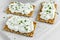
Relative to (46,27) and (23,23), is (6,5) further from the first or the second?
(46,27)

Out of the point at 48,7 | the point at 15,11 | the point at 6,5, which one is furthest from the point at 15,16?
the point at 48,7

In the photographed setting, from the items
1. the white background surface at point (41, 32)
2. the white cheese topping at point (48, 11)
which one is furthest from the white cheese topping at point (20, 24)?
the white cheese topping at point (48, 11)

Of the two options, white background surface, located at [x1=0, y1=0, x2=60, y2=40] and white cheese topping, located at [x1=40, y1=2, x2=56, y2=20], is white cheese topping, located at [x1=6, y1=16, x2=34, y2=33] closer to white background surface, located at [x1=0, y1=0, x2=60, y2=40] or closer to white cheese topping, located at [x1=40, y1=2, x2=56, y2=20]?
white background surface, located at [x1=0, y1=0, x2=60, y2=40]

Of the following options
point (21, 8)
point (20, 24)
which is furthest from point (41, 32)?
point (21, 8)

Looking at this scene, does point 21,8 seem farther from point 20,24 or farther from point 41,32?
point 41,32

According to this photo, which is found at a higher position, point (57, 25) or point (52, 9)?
point (52, 9)

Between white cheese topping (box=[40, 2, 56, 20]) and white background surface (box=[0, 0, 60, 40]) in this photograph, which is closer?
white background surface (box=[0, 0, 60, 40])

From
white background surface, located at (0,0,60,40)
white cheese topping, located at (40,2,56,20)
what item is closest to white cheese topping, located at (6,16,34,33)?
white background surface, located at (0,0,60,40)
